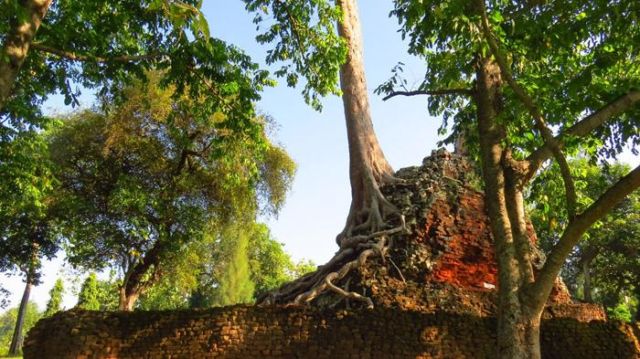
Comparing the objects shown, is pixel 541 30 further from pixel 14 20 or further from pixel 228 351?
pixel 14 20

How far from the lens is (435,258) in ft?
35.0

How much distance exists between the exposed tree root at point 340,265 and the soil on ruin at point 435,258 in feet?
0.21

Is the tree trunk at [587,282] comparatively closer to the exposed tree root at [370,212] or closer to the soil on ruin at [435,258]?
the soil on ruin at [435,258]

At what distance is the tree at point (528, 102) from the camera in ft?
20.8

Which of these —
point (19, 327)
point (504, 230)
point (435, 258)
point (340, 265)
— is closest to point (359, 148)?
point (340, 265)

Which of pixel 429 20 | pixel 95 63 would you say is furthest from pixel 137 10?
pixel 429 20

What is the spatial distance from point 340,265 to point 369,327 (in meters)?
2.89

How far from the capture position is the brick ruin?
746 cm

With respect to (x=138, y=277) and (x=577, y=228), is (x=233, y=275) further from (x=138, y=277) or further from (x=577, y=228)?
(x=577, y=228)

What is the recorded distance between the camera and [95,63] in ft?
28.0

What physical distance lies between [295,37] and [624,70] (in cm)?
539

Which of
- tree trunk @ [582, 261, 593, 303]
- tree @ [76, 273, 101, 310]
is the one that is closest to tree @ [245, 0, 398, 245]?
tree trunk @ [582, 261, 593, 303]

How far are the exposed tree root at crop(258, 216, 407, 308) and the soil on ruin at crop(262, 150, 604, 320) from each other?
6 centimetres

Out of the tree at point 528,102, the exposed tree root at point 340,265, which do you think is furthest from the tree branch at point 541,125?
the exposed tree root at point 340,265
